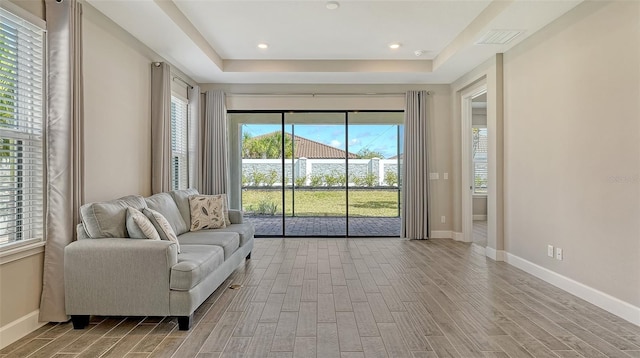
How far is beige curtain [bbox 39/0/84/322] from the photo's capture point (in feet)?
8.46

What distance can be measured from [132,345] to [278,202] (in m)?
4.05

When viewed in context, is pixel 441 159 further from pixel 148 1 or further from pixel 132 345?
pixel 132 345

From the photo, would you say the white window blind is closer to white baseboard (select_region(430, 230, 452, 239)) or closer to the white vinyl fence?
the white vinyl fence

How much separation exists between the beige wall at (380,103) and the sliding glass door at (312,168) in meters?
0.19

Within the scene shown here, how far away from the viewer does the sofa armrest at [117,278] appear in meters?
2.52

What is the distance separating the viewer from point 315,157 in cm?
628

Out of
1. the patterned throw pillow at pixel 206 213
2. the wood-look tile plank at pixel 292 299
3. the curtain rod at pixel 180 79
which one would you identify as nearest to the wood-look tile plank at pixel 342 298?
the wood-look tile plank at pixel 292 299

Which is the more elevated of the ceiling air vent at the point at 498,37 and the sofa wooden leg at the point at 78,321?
the ceiling air vent at the point at 498,37

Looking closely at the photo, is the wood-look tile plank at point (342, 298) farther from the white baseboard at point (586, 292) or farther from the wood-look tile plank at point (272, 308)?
the white baseboard at point (586, 292)

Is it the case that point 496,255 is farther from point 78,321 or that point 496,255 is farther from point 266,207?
point 78,321

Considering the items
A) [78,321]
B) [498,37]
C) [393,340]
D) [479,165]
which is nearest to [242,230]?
[78,321]

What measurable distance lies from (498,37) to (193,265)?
3.96m

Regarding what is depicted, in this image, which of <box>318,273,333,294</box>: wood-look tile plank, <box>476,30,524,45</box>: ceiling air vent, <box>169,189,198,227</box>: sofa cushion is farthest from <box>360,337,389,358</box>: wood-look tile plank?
<box>476,30,524,45</box>: ceiling air vent

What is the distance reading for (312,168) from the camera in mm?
6277
